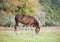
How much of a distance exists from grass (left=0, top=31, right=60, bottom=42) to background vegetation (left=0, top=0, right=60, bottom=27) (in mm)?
106

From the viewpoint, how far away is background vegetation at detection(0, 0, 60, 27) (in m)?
2.41

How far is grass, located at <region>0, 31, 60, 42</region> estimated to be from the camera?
7.82 feet

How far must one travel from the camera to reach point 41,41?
2.38 metres

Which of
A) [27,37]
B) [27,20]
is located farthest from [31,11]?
[27,37]

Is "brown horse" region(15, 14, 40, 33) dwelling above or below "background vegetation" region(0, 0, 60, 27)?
below

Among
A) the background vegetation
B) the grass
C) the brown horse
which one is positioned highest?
the background vegetation

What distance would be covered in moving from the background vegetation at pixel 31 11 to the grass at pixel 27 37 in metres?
0.11

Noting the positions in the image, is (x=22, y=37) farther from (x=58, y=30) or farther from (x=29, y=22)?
(x=58, y=30)

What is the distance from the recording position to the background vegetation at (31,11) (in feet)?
7.90

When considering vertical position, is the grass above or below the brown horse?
below

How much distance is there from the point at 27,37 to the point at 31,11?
0.91 ft

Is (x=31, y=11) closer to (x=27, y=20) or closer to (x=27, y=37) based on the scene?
(x=27, y=20)

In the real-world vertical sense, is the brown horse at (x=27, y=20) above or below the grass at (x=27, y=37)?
above

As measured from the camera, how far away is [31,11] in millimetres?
2408
